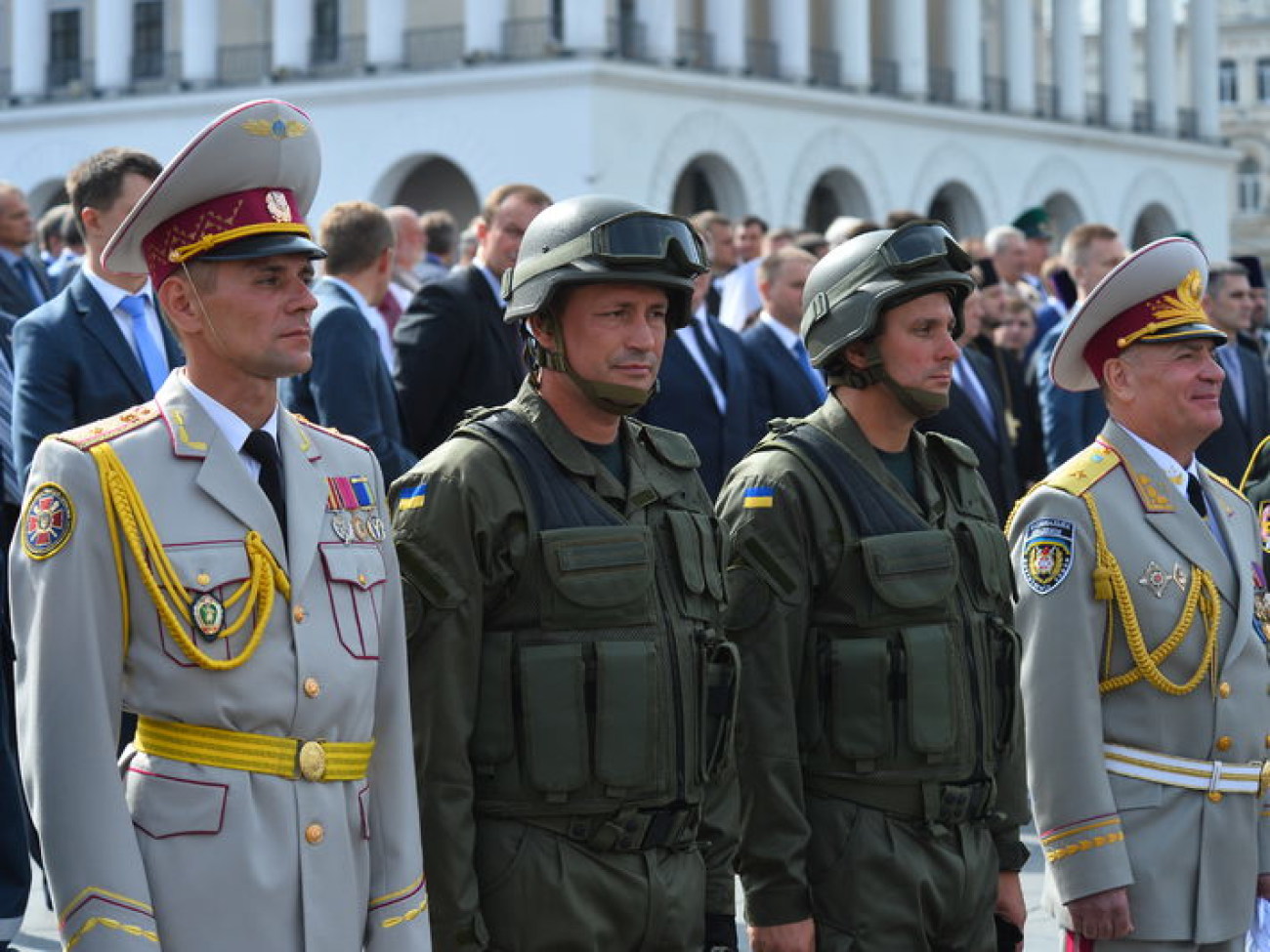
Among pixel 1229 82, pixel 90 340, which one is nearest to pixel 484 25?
pixel 90 340

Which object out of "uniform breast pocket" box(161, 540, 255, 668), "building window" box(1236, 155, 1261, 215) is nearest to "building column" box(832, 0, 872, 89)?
"building window" box(1236, 155, 1261, 215)

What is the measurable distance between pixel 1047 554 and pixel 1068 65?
176 feet

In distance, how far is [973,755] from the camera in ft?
17.0

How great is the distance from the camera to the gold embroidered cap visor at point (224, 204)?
419cm

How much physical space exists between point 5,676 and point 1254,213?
3305 inches

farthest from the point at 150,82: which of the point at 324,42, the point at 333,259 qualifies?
the point at 333,259

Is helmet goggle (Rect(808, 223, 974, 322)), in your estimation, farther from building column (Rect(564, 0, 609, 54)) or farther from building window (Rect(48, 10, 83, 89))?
building window (Rect(48, 10, 83, 89))

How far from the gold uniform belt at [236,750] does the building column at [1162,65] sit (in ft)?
192

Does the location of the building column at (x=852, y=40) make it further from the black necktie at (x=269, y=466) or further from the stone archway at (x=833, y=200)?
the black necktie at (x=269, y=466)

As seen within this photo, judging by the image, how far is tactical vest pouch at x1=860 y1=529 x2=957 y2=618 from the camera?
16.8 feet

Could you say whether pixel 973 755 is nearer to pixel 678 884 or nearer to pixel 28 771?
pixel 678 884

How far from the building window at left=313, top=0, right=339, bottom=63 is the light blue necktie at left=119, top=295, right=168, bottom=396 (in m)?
42.1

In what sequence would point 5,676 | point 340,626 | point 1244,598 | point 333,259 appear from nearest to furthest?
point 340,626
point 1244,598
point 5,676
point 333,259

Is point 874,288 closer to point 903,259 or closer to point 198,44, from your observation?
point 903,259
